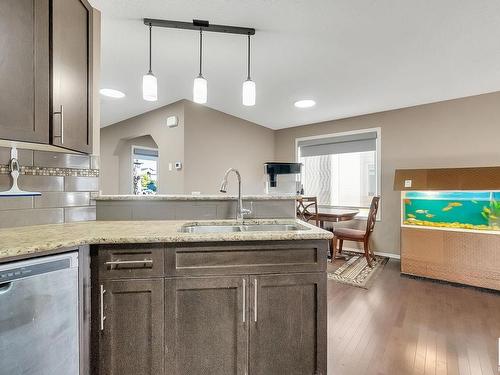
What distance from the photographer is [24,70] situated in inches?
46.8

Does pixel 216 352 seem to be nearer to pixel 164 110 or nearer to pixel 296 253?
pixel 296 253

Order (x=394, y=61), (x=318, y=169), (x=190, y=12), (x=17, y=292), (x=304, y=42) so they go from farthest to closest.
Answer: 1. (x=318, y=169)
2. (x=394, y=61)
3. (x=304, y=42)
4. (x=190, y=12)
5. (x=17, y=292)

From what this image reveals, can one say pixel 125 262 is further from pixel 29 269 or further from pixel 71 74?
pixel 71 74

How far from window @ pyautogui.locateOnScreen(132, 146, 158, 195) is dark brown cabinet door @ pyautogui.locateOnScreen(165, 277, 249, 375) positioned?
434 centimetres

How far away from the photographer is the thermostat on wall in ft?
11.9

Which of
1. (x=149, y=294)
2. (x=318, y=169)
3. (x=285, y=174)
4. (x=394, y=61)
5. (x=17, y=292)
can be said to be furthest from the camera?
(x=318, y=169)

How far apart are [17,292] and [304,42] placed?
7.54ft

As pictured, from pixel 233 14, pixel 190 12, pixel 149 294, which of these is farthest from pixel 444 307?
pixel 190 12

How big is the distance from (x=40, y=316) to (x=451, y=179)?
3.67m

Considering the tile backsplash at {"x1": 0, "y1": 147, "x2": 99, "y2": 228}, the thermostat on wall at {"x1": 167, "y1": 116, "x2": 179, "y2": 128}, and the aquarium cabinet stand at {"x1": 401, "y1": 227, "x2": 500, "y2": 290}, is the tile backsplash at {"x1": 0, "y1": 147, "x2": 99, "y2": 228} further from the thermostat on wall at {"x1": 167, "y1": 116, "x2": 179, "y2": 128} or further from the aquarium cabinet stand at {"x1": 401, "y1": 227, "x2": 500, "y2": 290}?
the aquarium cabinet stand at {"x1": 401, "y1": 227, "x2": 500, "y2": 290}

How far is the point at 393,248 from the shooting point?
12.6 feet

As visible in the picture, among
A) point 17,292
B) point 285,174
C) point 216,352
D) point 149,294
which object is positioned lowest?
point 216,352

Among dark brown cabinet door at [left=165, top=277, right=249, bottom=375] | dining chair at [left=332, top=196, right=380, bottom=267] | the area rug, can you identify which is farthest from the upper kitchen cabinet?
dining chair at [left=332, top=196, right=380, bottom=267]

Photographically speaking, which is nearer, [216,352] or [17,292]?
[17,292]
